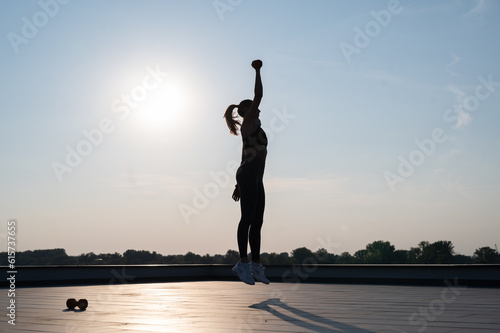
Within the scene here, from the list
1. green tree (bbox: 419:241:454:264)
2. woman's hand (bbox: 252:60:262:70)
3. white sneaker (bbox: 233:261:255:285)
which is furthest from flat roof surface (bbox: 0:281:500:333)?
green tree (bbox: 419:241:454:264)

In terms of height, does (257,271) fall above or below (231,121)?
below

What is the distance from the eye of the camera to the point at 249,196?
5.44 meters

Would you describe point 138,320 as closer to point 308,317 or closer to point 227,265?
point 308,317

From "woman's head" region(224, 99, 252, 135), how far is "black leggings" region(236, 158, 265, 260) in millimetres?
559

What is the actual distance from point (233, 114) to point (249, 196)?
1.01 metres

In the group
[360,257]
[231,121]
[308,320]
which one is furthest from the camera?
[360,257]

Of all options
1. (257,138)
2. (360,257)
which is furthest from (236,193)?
(360,257)

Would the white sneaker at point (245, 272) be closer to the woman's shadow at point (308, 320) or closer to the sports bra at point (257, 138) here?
the woman's shadow at point (308, 320)

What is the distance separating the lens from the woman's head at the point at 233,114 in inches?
227

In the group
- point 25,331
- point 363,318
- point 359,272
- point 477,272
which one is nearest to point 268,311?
point 363,318

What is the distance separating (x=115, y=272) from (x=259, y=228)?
5552 mm

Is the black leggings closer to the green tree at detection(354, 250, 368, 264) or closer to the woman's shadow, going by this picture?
the woman's shadow

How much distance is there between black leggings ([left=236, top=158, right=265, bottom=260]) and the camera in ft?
17.9

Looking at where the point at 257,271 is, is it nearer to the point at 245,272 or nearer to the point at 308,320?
the point at 245,272
